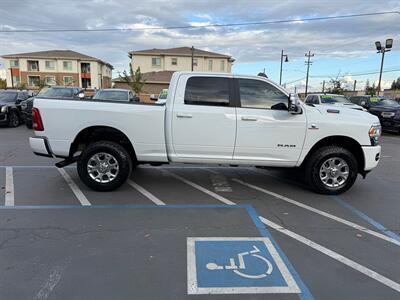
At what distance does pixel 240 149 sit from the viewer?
229 inches

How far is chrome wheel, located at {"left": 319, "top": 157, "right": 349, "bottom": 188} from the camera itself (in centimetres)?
594

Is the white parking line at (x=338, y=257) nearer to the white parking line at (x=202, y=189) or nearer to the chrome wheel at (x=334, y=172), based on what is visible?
the white parking line at (x=202, y=189)

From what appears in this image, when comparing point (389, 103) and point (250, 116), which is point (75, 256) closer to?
point (250, 116)

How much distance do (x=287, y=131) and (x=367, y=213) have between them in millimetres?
1722

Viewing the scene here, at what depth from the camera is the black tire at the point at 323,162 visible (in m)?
5.87

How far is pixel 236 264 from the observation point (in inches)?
139

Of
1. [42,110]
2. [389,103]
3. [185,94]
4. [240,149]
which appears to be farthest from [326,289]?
[389,103]

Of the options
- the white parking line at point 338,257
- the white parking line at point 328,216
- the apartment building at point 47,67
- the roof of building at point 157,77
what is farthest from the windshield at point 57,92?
the apartment building at point 47,67

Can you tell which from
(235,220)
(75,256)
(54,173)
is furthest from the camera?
(54,173)

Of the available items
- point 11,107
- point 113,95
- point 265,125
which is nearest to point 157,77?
point 113,95

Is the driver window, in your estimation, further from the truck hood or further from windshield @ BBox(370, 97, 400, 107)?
windshield @ BBox(370, 97, 400, 107)

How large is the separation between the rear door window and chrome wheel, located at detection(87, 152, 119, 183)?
1596mm

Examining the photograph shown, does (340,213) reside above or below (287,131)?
below

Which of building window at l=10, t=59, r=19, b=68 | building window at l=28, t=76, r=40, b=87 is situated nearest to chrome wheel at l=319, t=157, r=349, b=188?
building window at l=28, t=76, r=40, b=87
